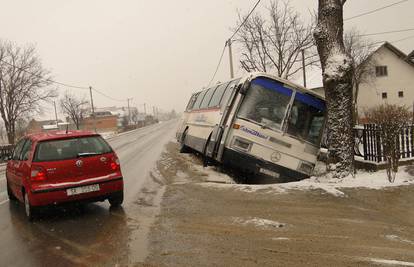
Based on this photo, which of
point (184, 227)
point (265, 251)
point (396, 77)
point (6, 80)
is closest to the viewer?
point (265, 251)

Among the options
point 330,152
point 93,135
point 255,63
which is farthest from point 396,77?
point 93,135

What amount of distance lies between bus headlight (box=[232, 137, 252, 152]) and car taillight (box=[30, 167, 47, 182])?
4611 millimetres

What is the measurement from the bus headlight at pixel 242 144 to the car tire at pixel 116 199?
3274 millimetres

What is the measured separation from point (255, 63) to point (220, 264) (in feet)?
84.4

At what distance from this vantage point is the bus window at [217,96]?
488 inches

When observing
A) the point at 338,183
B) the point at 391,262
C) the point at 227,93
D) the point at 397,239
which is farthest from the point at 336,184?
the point at 391,262

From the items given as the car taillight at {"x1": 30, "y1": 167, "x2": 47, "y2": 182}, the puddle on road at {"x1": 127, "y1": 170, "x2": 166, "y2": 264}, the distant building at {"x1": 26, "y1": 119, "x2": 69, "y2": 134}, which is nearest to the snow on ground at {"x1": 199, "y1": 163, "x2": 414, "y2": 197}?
the puddle on road at {"x1": 127, "y1": 170, "x2": 166, "y2": 264}

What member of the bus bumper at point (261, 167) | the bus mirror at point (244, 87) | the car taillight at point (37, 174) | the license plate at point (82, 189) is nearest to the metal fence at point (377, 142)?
the bus bumper at point (261, 167)

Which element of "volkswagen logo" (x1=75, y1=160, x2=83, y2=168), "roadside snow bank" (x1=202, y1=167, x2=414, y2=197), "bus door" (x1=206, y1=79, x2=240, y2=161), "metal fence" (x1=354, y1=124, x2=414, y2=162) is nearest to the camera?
"volkswagen logo" (x1=75, y1=160, x2=83, y2=168)

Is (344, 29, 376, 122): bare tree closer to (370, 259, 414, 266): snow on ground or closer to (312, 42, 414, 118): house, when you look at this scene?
(312, 42, 414, 118): house

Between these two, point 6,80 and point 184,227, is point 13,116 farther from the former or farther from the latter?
point 184,227

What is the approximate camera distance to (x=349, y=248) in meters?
5.07

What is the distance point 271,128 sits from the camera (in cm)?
1019

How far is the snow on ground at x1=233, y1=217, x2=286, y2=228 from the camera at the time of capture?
6.22 meters
